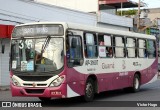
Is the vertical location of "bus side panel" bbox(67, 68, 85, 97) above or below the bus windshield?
below

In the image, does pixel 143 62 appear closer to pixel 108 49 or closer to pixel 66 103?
pixel 108 49

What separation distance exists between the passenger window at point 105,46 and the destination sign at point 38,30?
264 cm

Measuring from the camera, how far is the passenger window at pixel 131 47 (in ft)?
Result: 61.7

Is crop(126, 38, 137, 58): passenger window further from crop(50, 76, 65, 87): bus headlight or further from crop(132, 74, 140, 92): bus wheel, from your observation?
crop(50, 76, 65, 87): bus headlight

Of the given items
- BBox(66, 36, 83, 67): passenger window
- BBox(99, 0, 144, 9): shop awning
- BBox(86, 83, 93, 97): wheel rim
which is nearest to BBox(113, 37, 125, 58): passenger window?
BBox(86, 83, 93, 97): wheel rim

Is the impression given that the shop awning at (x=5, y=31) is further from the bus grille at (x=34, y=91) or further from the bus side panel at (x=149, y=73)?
the bus grille at (x=34, y=91)

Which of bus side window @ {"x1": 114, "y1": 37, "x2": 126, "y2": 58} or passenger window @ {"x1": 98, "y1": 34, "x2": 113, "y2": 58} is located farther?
bus side window @ {"x1": 114, "y1": 37, "x2": 126, "y2": 58}

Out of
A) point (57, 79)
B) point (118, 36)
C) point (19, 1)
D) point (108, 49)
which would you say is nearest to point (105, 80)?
point (108, 49)

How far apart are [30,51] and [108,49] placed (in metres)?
4.05

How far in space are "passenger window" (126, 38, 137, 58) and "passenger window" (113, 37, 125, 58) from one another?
570 millimetres

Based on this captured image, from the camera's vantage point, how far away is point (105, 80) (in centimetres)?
1647

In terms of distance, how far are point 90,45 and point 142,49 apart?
5800 millimetres

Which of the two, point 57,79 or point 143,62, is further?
point 143,62

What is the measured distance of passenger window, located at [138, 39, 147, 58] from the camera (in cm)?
2017
